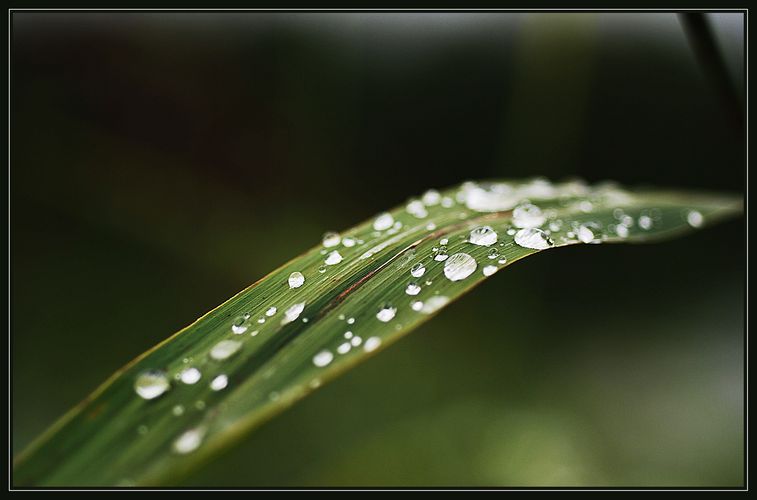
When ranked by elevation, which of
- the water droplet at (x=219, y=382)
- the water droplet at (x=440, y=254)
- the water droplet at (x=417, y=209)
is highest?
the water droplet at (x=417, y=209)

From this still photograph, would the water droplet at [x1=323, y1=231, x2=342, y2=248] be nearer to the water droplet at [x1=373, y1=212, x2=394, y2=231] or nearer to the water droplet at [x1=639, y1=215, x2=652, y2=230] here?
the water droplet at [x1=373, y1=212, x2=394, y2=231]

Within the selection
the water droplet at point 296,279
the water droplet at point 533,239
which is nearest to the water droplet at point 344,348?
the water droplet at point 296,279

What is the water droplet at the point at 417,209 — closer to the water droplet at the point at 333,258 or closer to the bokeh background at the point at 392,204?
the water droplet at the point at 333,258

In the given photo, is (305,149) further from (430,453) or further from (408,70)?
(430,453)

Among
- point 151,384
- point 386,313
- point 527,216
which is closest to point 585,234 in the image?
point 527,216

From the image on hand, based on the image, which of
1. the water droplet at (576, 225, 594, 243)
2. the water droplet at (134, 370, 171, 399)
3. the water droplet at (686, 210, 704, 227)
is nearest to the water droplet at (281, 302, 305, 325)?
the water droplet at (134, 370, 171, 399)

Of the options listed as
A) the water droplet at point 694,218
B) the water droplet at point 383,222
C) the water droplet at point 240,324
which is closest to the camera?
the water droplet at point 240,324

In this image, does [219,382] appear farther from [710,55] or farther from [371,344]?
[710,55]

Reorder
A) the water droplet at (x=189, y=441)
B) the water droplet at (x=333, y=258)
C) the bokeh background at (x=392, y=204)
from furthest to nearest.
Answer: the bokeh background at (x=392, y=204) → the water droplet at (x=333, y=258) → the water droplet at (x=189, y=441)
